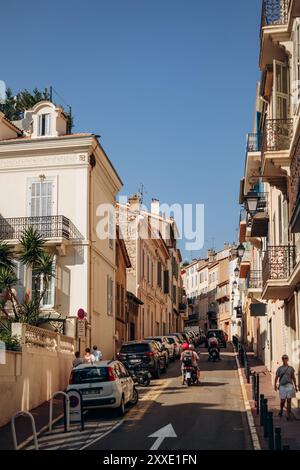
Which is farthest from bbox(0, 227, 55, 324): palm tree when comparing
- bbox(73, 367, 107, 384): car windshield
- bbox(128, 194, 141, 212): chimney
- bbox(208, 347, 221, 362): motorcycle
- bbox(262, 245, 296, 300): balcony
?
bbox(128, 194, 141, 212): chimney

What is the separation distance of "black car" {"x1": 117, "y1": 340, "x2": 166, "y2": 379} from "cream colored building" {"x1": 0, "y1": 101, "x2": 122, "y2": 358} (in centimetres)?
187

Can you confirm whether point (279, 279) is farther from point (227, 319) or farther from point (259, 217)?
point (227, 319)

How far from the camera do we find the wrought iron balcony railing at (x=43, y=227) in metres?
30.7

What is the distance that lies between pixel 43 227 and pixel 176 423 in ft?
48.0

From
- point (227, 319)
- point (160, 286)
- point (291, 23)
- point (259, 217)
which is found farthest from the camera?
point (227, 319)

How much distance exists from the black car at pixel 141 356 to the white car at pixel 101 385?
7964 millimetres

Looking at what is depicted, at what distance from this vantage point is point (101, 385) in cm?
1981

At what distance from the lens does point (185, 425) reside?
1798 centimetres

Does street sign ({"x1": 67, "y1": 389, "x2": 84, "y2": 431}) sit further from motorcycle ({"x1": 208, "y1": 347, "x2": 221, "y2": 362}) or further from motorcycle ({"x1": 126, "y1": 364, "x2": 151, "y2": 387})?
motorcycle ({"x1": 208, "y1": 347, "x2": 221, "y2": 362})

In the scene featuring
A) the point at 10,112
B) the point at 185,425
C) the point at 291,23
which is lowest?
the point at 185,425

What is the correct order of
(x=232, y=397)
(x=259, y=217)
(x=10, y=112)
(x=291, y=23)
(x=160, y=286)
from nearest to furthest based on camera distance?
(x=291, y=23) < (x=232, y=397) < (x=259, y=217) < (x=10, y=112) < (x=160, y=286)

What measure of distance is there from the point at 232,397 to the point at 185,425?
6.24m

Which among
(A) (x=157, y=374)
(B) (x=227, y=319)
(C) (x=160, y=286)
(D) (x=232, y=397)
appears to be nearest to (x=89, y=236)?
(A) (x=157, y=374)

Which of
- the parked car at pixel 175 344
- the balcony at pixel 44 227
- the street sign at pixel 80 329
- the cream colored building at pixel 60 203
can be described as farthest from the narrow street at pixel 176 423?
the parked car at pixel 175 344
